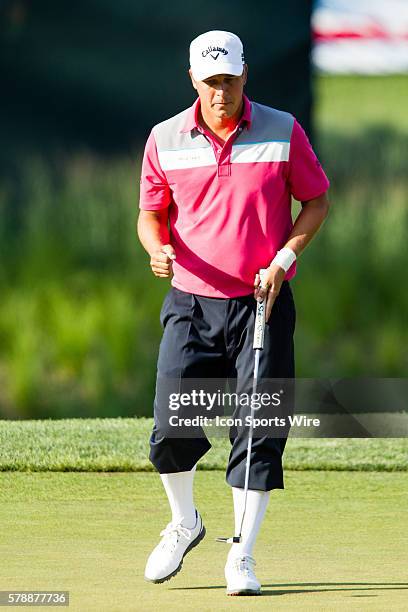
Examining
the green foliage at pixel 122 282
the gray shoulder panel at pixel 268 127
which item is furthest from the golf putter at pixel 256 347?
the green foliage at pixel 122 282

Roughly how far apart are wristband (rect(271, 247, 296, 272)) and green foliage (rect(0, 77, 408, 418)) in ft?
18.0

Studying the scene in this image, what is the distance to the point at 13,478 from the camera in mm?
6398

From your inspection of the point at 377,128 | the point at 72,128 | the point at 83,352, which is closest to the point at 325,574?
the point at 83,352

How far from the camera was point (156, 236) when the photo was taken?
466cm

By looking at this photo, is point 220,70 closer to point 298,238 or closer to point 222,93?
point 222,93

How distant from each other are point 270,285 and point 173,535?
0.82 metres

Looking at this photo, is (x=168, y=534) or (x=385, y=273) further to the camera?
(x=385, y=273)

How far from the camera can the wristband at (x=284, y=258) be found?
4449 millimetres

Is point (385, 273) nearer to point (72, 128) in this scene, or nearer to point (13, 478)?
point (72, 128)

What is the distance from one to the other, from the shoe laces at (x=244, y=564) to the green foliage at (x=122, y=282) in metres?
5.54

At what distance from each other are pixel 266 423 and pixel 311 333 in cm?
573

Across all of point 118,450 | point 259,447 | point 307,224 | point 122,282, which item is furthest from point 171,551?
point 122,282

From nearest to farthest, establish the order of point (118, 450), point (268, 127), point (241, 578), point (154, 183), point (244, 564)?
point (241, 578) < point (244, 564) < point (268, 127) < point (154, 183) < point (118, 450)

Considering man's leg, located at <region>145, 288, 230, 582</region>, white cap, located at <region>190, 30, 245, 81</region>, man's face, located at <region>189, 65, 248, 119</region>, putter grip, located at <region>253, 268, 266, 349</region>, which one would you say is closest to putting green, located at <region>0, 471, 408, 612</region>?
man's leg, located at <region>145, 288, 230, 582</region>
